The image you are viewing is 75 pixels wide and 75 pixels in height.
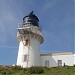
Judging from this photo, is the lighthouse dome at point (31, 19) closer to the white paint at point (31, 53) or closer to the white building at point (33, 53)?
the white building at point (33, 53)

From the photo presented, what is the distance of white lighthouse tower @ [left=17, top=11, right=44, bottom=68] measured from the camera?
3334 cm

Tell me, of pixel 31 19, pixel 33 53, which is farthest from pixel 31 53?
pixel 31 19

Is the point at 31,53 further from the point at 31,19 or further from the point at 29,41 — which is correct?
the point at 31,19

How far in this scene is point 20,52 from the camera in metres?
34.4

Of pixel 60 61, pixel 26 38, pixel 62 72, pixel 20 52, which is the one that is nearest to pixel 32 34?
pixel 26 38

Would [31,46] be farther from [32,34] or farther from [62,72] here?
[62,72]

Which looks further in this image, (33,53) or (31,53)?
(33,53)

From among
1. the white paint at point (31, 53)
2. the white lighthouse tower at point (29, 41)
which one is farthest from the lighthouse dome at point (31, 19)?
the white paint at point (31, 53)

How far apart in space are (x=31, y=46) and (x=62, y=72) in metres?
10.5

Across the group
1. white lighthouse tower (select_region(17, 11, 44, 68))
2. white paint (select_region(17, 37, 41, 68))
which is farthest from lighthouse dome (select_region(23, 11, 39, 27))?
white paint (select_region(17, 37, 41, 68))

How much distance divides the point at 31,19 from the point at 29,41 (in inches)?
161

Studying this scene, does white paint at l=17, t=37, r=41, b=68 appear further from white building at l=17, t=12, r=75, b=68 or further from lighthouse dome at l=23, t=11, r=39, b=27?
lighthouse dome at l=23, t=11, r=39, b=27

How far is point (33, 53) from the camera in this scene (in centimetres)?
3388

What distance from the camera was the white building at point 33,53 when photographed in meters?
33.4
